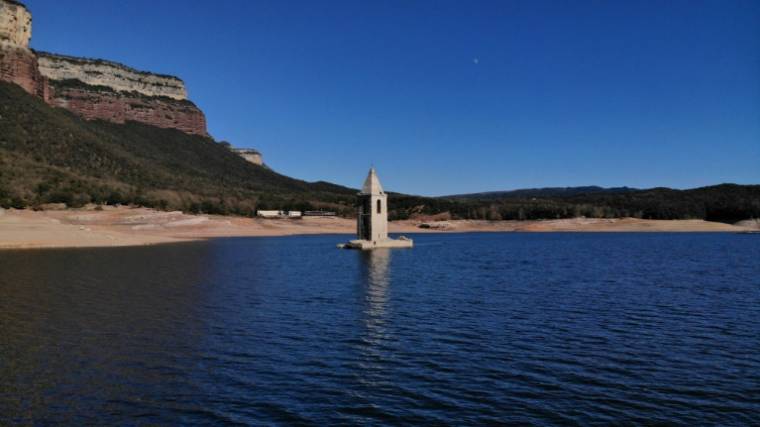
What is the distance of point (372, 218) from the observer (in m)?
90.4

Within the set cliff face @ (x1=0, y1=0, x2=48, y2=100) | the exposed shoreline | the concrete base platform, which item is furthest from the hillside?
the concrete base platform

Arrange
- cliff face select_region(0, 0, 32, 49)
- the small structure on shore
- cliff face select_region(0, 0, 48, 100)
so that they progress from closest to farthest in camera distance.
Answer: the small structure on shore → cliff face select_region(0, 0, 48, 100) → cliff face select_region(0, 0, 32, 49)

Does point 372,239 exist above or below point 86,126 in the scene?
below

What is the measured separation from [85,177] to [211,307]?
110m

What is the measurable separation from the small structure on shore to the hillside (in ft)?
198

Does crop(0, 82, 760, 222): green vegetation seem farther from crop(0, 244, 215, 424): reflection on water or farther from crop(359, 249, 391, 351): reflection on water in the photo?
crop(359, 249, 391, 351): reflection on water

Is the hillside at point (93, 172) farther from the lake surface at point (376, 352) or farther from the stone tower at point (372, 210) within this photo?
the lake surface at point (376, 352)

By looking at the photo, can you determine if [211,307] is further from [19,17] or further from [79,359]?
[19,17]

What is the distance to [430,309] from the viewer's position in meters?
30.3

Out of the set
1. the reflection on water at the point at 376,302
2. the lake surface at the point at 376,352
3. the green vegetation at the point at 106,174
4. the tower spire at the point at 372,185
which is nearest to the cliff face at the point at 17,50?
the green vegetation at the point at 106,174

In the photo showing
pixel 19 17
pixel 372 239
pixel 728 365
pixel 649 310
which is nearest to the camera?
pixel 728 365

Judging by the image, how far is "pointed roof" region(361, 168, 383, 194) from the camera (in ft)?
293

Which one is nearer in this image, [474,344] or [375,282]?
[474,344]

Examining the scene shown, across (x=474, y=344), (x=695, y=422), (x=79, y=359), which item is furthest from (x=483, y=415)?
(x=79, y=359)
